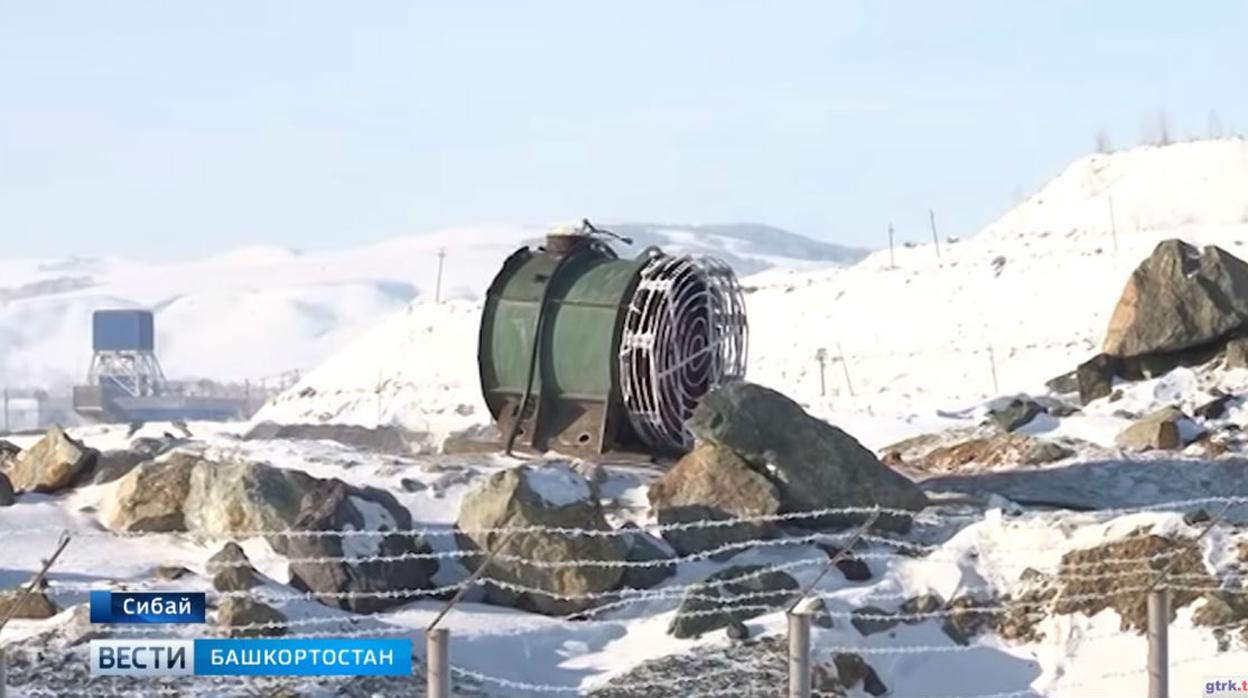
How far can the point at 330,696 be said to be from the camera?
1534cm

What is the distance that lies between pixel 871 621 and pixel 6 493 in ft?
24.1

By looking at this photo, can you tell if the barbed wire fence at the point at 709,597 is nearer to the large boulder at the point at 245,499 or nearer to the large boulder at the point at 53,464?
the large boulder at the point at 245,499

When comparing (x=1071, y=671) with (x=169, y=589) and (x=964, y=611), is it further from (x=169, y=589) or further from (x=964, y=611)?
(x=169, y=589)

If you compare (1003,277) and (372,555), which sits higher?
(1003,277)

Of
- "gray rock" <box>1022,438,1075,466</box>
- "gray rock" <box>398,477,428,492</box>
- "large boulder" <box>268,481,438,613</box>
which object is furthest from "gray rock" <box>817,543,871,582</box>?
"gray rock" <box>1022,438,1075,466</box>

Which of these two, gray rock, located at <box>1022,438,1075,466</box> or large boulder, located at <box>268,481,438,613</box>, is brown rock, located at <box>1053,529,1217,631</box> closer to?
large boulder, located at <box>268,481,438,613</box>

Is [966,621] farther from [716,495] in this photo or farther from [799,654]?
[799,654]

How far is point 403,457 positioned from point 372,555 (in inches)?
188

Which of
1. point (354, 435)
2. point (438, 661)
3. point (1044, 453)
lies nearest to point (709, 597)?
point (438, 661)

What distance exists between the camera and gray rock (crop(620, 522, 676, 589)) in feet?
60.1

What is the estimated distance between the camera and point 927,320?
54281 mm

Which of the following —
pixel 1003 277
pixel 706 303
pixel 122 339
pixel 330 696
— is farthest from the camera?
pixel 122 339

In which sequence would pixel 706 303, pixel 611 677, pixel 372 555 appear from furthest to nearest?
pixel 706 303 < pixel 372 555 < pixel 611 677

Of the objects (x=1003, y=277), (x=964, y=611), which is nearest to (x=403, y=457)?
(x=964, y=611)
